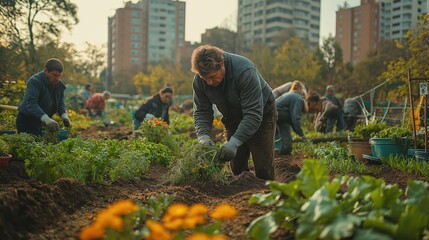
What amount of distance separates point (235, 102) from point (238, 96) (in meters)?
0.09

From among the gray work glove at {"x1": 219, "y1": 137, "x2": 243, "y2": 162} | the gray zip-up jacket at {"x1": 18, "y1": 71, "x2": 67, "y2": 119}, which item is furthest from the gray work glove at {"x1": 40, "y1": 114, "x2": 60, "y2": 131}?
the gray work glove at {"x1": 219, "y1": 137, "x2": 243, "y2": 162}

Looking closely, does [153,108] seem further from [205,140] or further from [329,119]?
[205,140]

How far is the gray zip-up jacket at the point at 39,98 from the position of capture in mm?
6496

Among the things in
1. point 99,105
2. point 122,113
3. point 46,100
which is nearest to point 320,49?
point 122,113

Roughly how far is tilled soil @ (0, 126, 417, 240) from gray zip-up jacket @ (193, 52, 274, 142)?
2.16 ft

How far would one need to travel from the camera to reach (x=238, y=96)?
4.59m

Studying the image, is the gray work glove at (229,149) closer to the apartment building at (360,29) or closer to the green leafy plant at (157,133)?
the green leafy plant at (157,133)

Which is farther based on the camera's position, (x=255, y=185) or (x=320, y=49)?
(x=320, y=49)

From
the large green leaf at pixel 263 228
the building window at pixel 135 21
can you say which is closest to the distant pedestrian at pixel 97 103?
the large green leaf at pixel 263 228

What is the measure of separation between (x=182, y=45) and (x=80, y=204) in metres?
105

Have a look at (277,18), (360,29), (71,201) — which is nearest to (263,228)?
(71,201)

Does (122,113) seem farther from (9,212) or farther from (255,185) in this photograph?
(9,212)

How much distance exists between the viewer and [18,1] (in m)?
15.6

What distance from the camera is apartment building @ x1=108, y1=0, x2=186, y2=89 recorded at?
96.3 m
